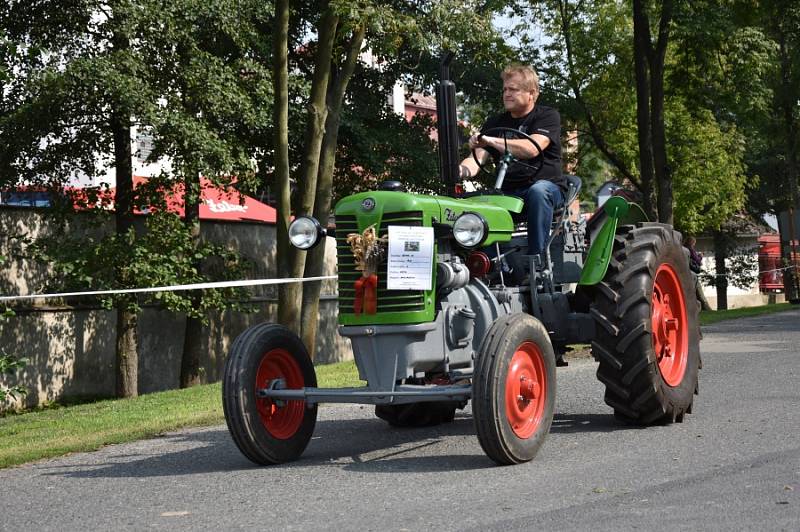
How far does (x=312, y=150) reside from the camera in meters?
17.7

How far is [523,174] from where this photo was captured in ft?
29.0

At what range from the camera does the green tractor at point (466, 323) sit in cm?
736

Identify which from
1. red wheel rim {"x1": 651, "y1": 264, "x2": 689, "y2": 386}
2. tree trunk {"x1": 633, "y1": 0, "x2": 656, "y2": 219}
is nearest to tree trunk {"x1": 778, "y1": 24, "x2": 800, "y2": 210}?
tree trunk {"x1": 633, "y1": 0, "x2": 656, "y2": 219}

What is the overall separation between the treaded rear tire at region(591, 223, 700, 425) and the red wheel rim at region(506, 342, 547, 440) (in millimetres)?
971

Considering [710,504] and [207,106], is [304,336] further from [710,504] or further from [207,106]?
[710,504]

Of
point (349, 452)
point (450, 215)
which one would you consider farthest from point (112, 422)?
point (450, 215)

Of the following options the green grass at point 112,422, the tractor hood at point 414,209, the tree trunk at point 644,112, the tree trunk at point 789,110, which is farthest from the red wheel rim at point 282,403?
the tree trunk at point 789,110

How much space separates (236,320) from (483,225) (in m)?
19.3

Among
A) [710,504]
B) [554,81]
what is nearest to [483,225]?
[710,504]

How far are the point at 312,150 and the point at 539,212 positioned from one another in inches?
382

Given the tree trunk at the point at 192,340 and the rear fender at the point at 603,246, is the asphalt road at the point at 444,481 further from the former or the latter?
the tree trunk at the point at 192,340

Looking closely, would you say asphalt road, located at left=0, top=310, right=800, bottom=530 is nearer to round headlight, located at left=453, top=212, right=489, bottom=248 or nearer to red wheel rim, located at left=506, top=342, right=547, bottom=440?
red wheel rim, located at left=506, top=342, right=547, bottom=440

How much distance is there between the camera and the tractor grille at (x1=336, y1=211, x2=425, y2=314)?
7.47 metres

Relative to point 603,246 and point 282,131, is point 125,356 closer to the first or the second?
point 282,131
